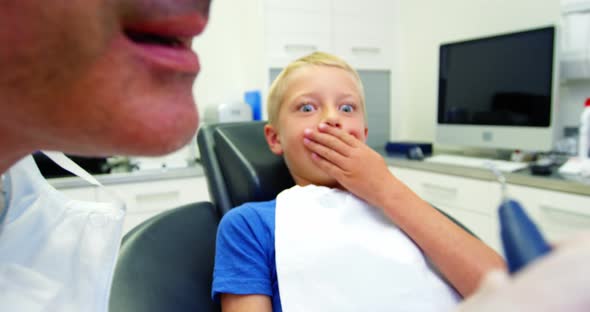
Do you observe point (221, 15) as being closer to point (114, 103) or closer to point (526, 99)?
point (526, 99)

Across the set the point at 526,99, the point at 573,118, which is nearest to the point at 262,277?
the point at 526,99

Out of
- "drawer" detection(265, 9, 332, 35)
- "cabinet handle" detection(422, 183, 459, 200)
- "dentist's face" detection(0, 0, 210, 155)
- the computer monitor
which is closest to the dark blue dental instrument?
"dentist's face" detection(0, 0, 210, 155)

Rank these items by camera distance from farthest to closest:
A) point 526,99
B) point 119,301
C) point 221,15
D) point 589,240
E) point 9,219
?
point 221,15 < point 526,99 < point 119,301 < point 9,219 < point 589,240

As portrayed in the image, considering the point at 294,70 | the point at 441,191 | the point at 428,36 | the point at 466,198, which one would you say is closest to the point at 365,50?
the point at 428,36

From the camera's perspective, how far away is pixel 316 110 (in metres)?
0.92

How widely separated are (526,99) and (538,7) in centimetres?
61

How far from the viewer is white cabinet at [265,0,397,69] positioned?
87.0 inches

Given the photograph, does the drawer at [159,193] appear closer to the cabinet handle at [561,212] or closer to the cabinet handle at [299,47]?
the cabinet handle at [299,47]

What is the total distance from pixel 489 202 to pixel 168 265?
131cm

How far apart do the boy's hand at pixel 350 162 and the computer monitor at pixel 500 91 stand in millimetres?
1247

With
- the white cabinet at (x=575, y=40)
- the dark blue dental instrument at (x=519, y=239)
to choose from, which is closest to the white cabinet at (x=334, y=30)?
the white cabinet at (x=575, y=40)

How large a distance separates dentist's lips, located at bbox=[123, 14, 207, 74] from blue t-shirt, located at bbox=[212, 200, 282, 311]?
0.53 m

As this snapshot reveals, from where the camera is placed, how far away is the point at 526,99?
1752mm

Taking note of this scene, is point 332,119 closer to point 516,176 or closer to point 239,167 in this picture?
point 239,167
